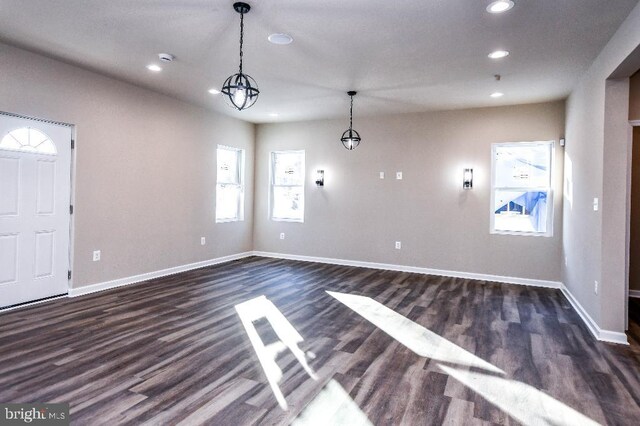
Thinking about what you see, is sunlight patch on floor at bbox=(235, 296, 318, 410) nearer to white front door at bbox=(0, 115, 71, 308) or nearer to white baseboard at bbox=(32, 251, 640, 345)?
white baseboard at bbox=(32, 251, 640, 345)

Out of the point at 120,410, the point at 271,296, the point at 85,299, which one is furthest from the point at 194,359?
the point at 85,299

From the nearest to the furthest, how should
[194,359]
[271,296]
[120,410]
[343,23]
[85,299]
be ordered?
1. [120,410]
2. [194,359]
3. [343,23]
4. [85,299]
5. [271,296]

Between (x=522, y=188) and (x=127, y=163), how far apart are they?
5912 millimetres

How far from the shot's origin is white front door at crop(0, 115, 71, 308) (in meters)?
4.16

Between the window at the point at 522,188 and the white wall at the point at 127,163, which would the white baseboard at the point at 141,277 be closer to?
the white wall at the point at 127,163

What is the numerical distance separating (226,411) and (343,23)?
10.3 feet

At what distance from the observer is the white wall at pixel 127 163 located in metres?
4.45

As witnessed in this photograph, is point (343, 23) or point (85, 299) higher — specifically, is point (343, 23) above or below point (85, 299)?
above

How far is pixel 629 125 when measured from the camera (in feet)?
11.9

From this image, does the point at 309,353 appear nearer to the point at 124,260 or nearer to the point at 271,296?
the point at 271,296

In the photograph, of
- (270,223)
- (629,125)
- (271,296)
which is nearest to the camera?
(629,125)

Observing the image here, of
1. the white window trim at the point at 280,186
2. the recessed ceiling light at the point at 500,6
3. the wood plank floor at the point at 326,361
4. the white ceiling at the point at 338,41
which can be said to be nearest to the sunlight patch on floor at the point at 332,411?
the wood plank floor at the point at 326,361

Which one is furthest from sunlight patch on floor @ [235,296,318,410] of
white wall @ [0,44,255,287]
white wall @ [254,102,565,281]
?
white wall @ [254,102,565,281]

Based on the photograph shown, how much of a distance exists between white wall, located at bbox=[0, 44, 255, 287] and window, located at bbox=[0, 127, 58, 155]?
0.21m
